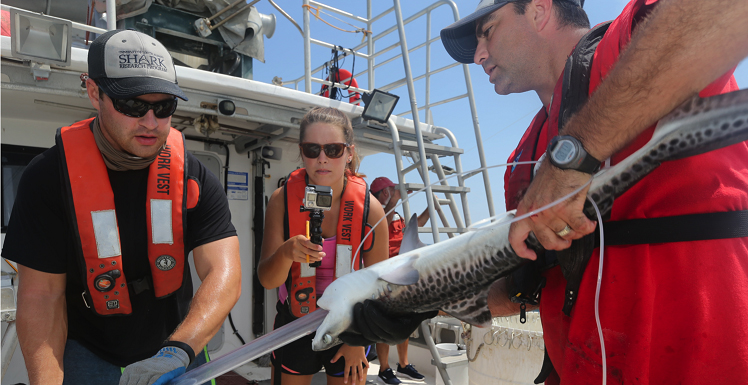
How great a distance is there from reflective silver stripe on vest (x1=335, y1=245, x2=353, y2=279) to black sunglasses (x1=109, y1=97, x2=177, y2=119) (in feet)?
4.88

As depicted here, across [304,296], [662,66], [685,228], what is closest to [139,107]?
[304,296]

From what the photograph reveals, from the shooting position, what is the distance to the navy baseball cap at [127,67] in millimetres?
2131

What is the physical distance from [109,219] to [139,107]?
635mm

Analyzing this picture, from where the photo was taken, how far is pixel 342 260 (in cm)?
309

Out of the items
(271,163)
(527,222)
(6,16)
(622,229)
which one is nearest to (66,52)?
(6,16)

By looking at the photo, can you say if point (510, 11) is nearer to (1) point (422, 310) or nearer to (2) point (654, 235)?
(2) point (654, 235)

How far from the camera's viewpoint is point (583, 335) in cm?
129

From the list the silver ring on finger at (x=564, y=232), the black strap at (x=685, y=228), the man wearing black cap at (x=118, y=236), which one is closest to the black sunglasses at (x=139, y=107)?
the man wearing black cap at (x=118, y=236)

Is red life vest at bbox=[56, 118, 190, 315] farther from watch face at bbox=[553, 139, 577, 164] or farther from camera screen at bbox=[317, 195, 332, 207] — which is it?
watch face at bbox=[553, 139, 577, 164]

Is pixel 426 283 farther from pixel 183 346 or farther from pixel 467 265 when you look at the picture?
pixel 183 346

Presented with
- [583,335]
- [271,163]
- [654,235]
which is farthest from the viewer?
[271,163]

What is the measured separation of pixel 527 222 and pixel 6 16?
5.62m

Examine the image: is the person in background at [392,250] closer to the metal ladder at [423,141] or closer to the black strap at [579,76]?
the metal ladder at [423,141]

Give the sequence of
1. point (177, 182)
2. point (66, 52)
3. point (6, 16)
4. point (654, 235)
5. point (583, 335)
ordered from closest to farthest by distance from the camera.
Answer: point (654, 235) → point (583, 335) → point (177, 182) → point (66, 52) → point (6, 16)
